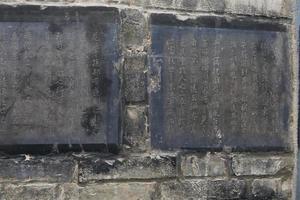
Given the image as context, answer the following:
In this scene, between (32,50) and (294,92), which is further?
(294,92)

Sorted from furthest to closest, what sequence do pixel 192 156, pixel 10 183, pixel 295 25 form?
pixel 295 25
pixel 192 156
pixel 10 183

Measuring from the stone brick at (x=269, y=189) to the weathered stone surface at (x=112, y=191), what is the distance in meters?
0.70

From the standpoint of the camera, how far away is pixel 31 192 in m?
2.93

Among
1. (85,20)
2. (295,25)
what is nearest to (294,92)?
(295,25)

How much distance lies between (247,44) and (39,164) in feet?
5.07

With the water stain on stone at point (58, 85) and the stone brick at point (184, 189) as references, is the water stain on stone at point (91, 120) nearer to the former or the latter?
the water stain on stone at point (58, 85)

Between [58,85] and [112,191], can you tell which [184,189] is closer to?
[112,191]

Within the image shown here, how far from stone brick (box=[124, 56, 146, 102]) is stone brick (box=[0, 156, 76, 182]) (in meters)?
0.54

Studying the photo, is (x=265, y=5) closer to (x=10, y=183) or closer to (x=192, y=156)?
(x=192, y=156)

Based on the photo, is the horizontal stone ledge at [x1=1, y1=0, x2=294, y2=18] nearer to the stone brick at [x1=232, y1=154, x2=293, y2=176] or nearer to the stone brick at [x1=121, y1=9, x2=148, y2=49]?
the stone brick at [x1=121, y1=9, x2=148, y2=49]

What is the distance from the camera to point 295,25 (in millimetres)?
3371

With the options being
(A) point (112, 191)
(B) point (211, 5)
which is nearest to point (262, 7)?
(B) point (211, 5)

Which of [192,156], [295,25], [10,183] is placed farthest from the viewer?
[295,25]

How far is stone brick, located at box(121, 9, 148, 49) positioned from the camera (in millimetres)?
3029
